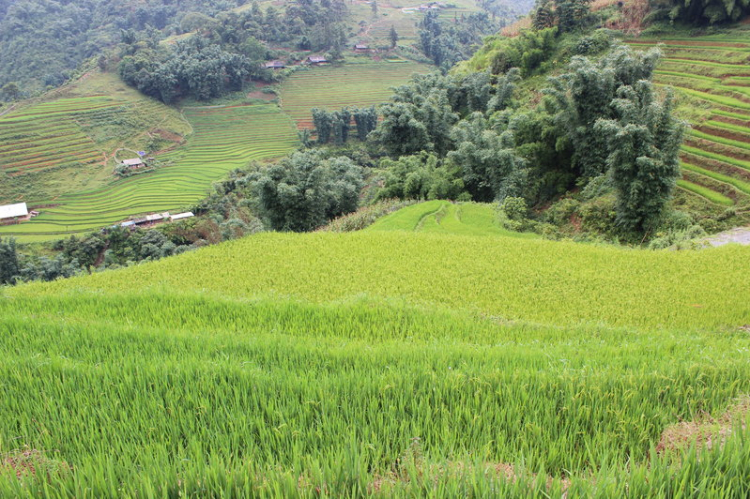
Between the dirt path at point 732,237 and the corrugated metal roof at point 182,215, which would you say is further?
the corrugated metal roof at point 182,215

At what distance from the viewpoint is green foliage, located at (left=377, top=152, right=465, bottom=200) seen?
68.9 feet

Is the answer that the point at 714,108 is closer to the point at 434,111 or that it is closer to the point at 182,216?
the point at 434,111

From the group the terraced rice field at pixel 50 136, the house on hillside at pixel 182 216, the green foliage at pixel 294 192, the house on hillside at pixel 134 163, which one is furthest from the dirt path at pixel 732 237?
the terraced rice field at pixel 50 136

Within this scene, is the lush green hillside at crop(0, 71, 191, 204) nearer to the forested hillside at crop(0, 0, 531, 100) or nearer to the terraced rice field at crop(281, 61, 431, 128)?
the forested hillside at crop(0, 0, 531, 100)

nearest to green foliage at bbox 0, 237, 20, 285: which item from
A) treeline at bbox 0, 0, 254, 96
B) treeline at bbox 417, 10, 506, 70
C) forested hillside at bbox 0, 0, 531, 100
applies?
forested hillside at bbox 0, 0, 531, 100

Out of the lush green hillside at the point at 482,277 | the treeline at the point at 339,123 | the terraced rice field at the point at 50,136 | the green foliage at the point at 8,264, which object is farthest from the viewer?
the treeline at the point at 339,123

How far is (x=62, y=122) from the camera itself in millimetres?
55938

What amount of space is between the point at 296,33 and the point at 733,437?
10108cm

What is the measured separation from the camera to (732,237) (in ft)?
42.4

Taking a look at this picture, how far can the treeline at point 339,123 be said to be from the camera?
56156 millimetres

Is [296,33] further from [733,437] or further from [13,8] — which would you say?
[733,437]

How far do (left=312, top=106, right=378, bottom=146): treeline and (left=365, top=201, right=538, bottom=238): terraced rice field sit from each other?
136ft

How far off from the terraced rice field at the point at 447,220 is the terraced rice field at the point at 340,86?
170ft

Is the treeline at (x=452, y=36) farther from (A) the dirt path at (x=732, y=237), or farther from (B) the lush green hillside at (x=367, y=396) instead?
(B) the lush green hillside at (x=367, y=396)
